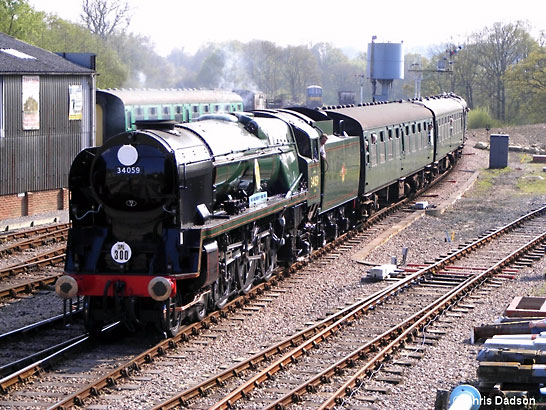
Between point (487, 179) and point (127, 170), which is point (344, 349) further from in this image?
point (487, 179)

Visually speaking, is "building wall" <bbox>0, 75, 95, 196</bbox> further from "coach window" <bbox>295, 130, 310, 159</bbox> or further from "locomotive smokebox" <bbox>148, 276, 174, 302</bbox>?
"locomotive smokebox" <bbox>148, 276, 174, 302</bbox>

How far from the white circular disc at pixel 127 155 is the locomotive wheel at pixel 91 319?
1957 mm

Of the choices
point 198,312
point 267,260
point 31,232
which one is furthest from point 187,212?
point 31,232

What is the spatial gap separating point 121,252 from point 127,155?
134cm

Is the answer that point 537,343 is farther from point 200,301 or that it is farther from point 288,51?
point 288,51

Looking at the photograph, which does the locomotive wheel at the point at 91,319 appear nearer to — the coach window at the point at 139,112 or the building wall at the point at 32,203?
the building wall at the point at 32,203

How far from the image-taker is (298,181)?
16922 mm

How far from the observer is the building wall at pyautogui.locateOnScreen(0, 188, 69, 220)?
22844 mm

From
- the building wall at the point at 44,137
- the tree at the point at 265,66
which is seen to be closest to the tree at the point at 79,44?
the building wall at the point at 44,137

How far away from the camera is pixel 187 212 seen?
11945mm

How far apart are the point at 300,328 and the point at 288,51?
95.0 metres

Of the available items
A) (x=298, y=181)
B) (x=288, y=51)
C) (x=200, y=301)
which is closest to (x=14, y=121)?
(x=298, y=181)

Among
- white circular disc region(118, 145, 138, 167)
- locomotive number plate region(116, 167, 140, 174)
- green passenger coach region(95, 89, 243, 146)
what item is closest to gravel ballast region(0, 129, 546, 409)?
locomotive number plate region(116, 167, 140, 174)

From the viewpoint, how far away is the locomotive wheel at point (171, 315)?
454 inches
